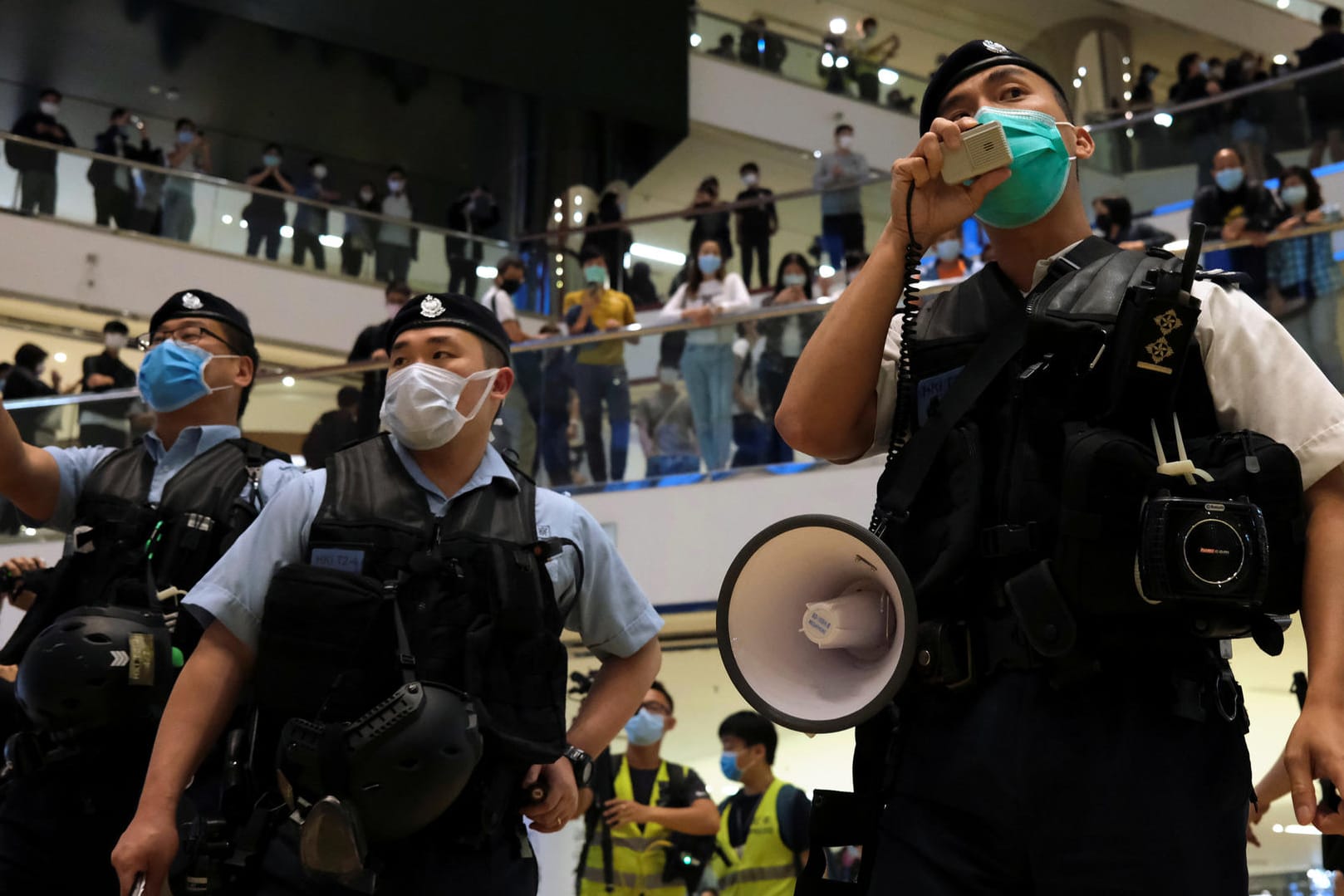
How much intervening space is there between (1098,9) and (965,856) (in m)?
19.6

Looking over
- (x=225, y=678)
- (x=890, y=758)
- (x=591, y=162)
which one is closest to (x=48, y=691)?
(x=225, y=678)

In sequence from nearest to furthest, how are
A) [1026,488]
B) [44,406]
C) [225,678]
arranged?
[1026,488] → [225,678] → [44,406]

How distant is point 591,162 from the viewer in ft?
60.0

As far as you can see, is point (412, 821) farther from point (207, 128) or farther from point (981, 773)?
point (207, 128)

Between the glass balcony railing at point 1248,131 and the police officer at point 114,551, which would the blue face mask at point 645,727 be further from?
the glass balcony railing at point 1248,131

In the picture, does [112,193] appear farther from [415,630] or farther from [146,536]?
[415,630]

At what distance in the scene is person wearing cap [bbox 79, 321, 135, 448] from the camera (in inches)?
345

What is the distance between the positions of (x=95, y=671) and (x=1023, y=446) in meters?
1.97

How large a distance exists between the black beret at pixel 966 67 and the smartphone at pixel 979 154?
0.57ft

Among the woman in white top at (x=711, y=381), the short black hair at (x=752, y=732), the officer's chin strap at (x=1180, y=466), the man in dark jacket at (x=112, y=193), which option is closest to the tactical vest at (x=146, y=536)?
the officer's chin strap at (x=1180, y=466)

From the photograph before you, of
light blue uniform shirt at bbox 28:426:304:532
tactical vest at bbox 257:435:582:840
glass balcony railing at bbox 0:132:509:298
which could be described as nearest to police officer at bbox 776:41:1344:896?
tactical vest at bbox 257:435:582:840

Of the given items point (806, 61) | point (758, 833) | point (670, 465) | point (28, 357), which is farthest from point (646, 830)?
point (806, 61)

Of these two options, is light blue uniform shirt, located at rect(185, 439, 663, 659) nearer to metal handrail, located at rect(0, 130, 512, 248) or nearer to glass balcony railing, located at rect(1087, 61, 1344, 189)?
glass balcony railing, located at rect(1087, 61, 1344, 189)

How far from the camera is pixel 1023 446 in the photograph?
1875 mm
